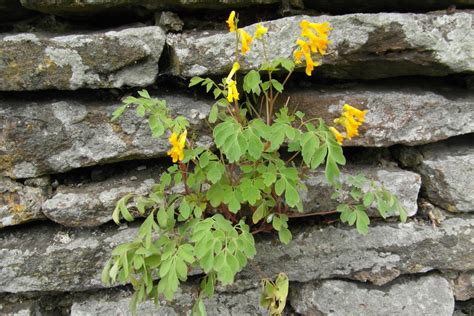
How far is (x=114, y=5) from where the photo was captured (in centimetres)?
167

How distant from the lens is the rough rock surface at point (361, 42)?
1.66 meters

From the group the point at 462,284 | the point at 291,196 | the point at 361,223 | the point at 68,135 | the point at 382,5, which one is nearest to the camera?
the point at 291,196

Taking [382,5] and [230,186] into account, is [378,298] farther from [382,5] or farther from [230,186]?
[382,5]

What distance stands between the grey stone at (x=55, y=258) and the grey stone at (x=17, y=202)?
112 millimetres

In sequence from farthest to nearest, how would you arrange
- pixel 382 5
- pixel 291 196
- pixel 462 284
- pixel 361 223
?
1. pixel 462 284
2. pixel 382 5
3. pixel 361 223
4. pixel 291 196

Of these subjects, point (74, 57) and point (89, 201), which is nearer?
point (74, 57)

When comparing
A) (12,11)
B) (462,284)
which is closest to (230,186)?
(12,11)

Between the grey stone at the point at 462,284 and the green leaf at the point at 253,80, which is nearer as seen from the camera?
the green leaf at the point at 253,80

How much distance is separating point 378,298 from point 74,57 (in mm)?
1747

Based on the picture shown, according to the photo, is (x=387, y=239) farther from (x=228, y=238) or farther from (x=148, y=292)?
(x=148, y=292)

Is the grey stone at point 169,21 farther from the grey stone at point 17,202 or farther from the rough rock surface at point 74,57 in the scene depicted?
the grey stone at point 17,202

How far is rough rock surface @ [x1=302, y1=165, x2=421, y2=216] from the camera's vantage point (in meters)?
1.83

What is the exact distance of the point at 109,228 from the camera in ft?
6.00

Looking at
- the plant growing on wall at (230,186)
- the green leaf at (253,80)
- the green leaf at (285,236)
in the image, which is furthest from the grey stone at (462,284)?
the green leaf at (253,80)
